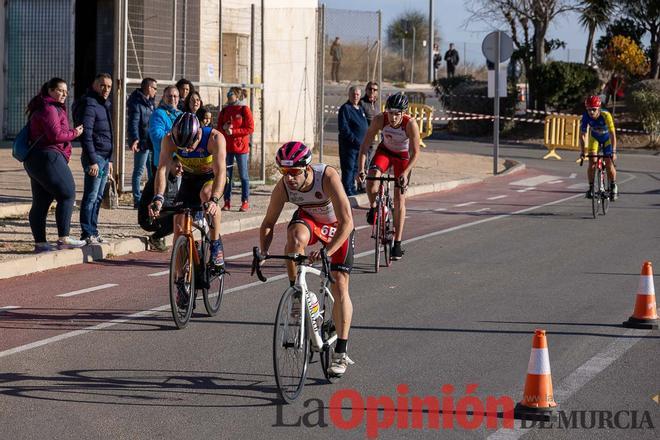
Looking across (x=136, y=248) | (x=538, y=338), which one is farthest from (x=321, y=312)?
(x=136, y=248)

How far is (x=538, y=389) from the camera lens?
6.77 metres

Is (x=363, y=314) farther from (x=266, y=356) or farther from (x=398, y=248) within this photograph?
(x=398, y=248)

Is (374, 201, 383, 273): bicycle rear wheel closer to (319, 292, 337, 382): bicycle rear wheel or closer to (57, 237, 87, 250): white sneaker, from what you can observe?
(57, 237, 87, 250): white sneaker

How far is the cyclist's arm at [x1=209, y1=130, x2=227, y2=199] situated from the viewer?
374 inches

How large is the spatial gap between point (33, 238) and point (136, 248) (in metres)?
1.23

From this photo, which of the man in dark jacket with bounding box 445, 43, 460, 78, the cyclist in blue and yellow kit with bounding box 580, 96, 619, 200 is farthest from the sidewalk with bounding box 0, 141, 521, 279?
the man in dark jacket with bounding box 445, 43, 460, 78

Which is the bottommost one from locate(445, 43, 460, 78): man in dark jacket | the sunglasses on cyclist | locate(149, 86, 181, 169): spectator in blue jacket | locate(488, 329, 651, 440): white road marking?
locate(488, 329, 651, 440): white road marking

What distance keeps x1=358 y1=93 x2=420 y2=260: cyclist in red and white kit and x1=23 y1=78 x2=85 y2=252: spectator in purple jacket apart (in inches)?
130

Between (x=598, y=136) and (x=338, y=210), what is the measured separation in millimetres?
11379

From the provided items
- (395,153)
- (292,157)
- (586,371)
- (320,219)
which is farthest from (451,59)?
(292,157)

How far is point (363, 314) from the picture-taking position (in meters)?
9.99

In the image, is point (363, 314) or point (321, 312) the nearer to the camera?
point (321, 312)

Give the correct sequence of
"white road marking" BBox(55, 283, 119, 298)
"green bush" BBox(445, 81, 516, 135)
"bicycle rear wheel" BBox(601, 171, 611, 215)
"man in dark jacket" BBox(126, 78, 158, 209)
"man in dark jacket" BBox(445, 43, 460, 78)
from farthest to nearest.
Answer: "man in dark jacket" BBox(445, 43, 460, 78)
"green bush" BBox(445, 81, 516, 135)
"bicycle rear wheel" BBox(601, 171, 611, 215)
"man in dark jacket" BBox(126, 78, 158, 209)
"white road marking" BBox(55, 283, 119, 298)

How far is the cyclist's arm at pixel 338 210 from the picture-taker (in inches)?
290
